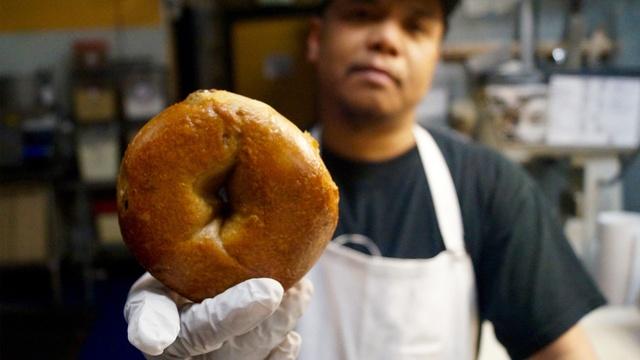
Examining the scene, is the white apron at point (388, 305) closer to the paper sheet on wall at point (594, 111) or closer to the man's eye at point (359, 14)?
the man's eye at point (359, 14)

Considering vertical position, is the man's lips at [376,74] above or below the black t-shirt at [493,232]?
above

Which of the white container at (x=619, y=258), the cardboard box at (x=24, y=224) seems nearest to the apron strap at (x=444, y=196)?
the white container at (x=619, y=258)

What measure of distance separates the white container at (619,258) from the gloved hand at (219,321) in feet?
4.18

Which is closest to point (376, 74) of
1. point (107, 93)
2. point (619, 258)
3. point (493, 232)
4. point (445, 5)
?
point (445, 5)

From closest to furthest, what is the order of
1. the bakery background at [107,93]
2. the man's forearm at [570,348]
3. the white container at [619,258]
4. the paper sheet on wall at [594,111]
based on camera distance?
the man's forearm at [570,348]
the white container at [619,258]
the paper sheet on wall at [594,111]
the bakery background at [107,93]

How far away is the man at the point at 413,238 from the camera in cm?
129

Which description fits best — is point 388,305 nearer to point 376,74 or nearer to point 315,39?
point 376,74

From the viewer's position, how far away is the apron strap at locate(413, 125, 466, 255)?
4.36 ft

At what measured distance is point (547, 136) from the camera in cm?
198

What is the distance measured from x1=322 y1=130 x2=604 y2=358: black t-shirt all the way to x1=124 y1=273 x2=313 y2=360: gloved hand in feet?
Result: 1.78

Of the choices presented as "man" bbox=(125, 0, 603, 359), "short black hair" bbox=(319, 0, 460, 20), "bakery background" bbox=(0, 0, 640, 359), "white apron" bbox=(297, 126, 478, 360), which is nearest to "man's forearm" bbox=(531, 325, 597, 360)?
"man" bbox=(125, 0, 603, 359)

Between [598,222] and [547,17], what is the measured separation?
1167mm

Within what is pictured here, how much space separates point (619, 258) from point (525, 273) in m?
0.64

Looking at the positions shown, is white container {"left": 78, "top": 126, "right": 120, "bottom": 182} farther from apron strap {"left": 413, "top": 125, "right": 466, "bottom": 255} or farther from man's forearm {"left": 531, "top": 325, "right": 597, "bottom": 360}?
man's forearm {"left": 531, "top": 325, "right": 597, "bottom": 360}
